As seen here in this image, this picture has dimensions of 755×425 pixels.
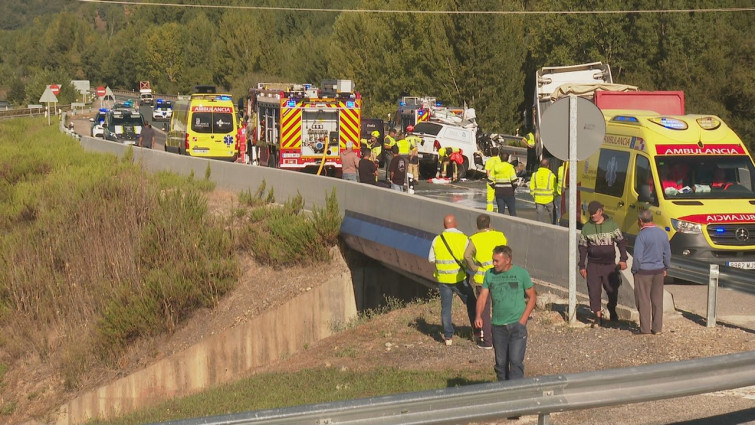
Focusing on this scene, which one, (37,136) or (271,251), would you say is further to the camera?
(37,136)

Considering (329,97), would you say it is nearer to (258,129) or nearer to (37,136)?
(258,129)

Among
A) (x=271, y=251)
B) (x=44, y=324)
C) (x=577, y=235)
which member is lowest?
(x=44, y=324)

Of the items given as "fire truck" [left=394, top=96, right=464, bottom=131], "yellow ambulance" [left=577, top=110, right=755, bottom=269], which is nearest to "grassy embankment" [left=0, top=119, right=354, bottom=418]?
"yellow ambulance" [left=577, top=110, right=755, bottom=269]

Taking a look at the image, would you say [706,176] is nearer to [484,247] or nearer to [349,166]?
[484,247]

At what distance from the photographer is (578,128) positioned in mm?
12359

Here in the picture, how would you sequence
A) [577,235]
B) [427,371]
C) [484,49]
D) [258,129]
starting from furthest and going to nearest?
[484,49], [258,129], [577,235], [427,371]

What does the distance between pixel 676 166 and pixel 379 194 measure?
21.2 feet

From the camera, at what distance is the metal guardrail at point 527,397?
7.02 meters

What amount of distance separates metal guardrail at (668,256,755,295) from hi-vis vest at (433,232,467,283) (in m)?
2.83

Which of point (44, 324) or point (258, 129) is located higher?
point (258, 129)

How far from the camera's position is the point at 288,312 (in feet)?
65.3

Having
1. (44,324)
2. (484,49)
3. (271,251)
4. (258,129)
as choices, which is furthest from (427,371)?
(484,49)

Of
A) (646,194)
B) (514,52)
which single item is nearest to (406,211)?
(646,194)

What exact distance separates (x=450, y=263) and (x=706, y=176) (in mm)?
5173
